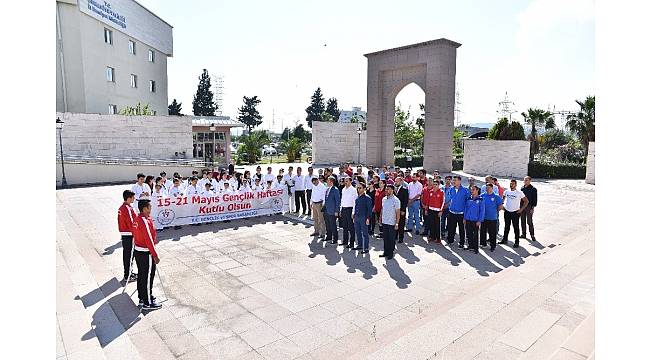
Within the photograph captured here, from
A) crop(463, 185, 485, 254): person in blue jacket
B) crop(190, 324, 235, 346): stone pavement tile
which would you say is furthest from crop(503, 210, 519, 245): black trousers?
crop(190, 324, 235, 346): stone pavement tile

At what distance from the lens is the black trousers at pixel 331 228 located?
10873mm

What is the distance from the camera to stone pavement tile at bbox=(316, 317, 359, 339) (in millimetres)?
5805

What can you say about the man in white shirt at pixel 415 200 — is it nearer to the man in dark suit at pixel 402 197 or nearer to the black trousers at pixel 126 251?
the man in dark suit at pixel 402 197

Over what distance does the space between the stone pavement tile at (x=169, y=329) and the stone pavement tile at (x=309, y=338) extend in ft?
5.45

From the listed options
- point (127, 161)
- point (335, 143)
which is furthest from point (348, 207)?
point (335, 143)

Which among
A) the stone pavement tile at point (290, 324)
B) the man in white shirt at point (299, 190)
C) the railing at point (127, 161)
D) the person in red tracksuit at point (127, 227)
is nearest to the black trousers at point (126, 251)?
the person in red tracksuit at point (127, 227)

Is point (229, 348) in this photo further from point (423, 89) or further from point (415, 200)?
point (423, 89)

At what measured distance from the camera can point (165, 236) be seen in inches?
454

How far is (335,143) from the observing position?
36312 mm

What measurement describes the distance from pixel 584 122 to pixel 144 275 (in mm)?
33509
